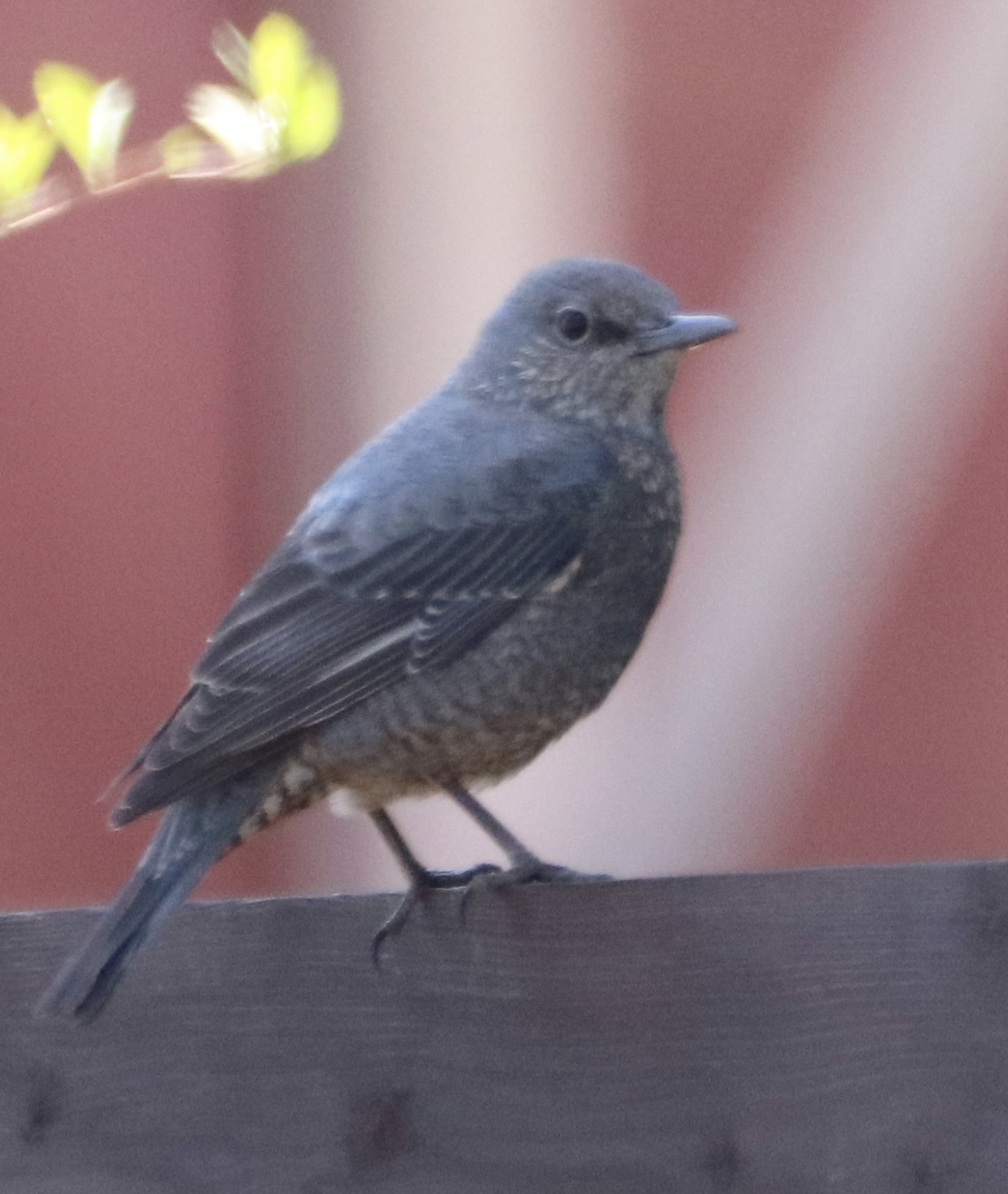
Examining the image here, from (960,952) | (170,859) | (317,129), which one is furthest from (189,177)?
(960,952)

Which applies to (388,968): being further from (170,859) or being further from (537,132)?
(537,132)

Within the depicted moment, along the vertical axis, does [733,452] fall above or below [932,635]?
above

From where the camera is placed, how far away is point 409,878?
347 cm

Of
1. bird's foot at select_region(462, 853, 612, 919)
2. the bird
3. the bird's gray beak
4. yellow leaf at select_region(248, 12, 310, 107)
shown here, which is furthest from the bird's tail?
the bird's gray beak

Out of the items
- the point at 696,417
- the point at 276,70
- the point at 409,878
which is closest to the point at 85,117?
the point at 276,70

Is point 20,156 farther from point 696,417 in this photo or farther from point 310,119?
point 696,417

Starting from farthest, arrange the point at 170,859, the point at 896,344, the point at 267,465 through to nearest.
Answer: the point at 267,465 < the point at 896,344 < the point at 170,859

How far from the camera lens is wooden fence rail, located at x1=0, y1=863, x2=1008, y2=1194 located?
276cm

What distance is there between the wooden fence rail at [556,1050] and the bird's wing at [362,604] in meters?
0.45

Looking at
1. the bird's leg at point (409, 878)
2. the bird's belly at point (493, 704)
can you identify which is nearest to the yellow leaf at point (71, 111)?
the bird's leg at point (409, 878)

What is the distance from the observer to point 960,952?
283cm

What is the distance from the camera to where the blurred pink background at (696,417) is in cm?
600

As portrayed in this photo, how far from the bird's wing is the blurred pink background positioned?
2.34 meters

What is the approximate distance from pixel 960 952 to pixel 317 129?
121cm
